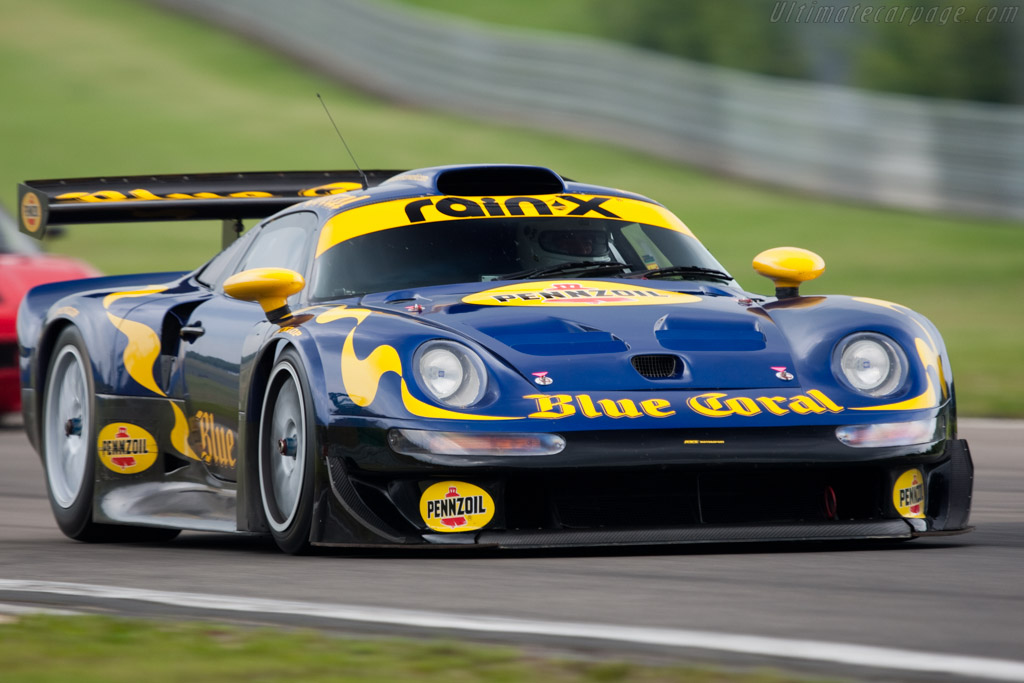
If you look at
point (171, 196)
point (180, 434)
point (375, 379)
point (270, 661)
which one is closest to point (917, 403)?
point (375, 379)

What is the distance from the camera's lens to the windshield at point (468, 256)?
20.6ft

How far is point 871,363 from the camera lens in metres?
5.65

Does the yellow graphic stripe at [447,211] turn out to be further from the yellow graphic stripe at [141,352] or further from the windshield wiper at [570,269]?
the yellow graphic stripe at [141,352]

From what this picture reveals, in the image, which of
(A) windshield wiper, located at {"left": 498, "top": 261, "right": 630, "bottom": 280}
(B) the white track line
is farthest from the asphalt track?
(A) windshield wiper, located at {"left": 498, "top": 261, "right": 630, "bottom": 280}

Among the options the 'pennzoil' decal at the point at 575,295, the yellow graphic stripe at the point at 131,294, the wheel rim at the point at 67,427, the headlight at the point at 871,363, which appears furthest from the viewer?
the yellow graphic stripe at the point at 131,294

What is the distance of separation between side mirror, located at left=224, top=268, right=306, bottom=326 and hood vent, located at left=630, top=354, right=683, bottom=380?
1171 millimetres

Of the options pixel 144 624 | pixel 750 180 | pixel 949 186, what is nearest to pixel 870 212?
pixel 949 186

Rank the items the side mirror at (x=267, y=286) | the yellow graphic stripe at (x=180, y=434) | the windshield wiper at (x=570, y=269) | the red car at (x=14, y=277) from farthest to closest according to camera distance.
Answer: the red car at (x=14, y=277) < the yellow graphic stripe at (x=180, y=434) < the windshield wiper at (x=570, y=269) < the side mirror at (x=267, y=286)

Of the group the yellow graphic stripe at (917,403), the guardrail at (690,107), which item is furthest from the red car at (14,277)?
the guardrail at (690,107)

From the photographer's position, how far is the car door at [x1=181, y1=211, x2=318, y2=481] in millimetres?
6309

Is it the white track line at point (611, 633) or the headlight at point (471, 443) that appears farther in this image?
the headlight at point (471, 443)

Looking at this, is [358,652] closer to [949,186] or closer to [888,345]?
[888,345]

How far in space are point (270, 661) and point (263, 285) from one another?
237cm

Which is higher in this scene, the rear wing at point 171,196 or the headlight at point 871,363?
the rear wing at point 171,196
